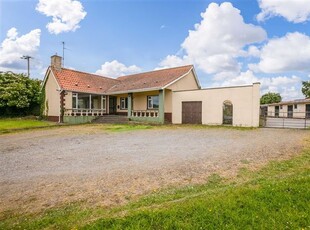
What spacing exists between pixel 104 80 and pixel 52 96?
7242mm

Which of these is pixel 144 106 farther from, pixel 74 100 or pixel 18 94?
pixel 18 94

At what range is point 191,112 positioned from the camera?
20.2 metres

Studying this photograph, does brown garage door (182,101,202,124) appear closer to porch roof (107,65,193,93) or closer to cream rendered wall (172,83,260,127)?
cream rendered wall (172,83,260,127)

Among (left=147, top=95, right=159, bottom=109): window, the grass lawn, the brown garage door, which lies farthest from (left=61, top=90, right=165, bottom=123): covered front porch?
the grass lawn

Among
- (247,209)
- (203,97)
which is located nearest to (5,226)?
(247,209)

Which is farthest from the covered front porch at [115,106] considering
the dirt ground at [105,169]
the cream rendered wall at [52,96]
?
the dirt ground at [105,169]

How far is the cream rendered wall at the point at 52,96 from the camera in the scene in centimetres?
2178

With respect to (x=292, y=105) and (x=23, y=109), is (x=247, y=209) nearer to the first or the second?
(x=23, y=109)

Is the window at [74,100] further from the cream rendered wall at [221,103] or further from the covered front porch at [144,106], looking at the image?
the cream rendered wall at [221,103]

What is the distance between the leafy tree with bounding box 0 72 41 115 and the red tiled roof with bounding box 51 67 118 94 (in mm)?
4001

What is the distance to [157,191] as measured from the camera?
178 inches

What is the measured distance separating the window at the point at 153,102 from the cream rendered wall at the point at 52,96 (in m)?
8.86

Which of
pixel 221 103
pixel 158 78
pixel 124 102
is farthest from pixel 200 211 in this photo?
pixel 124 102

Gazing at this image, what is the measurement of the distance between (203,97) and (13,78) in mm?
20512
